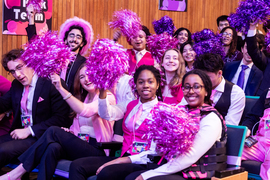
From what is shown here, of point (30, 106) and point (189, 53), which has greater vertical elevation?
point (189, 53)

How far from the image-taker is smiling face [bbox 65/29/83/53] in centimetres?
388

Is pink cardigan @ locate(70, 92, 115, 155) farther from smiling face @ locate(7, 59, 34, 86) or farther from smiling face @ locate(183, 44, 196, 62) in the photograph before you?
smiling face @ locate(183, 44, 196, 62)

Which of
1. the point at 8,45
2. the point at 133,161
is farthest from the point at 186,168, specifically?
the point at 8,45

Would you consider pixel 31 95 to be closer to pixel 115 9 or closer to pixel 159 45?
pixel 159 45

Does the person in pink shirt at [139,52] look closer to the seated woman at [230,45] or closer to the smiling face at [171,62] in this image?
the smiling face at [171,62]

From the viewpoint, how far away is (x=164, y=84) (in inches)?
124

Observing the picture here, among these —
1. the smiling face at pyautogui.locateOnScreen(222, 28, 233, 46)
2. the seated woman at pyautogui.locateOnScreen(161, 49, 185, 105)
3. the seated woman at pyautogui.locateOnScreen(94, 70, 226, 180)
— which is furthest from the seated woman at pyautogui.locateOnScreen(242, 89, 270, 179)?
the smiling face at pyautogui.locateOnScreen(222, 28, 233, 46)

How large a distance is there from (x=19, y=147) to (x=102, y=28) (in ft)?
10.7

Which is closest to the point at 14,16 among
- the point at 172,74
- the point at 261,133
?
the point at 172,74

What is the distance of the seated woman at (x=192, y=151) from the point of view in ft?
6.36

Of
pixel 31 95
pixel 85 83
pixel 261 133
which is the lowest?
pixel 261 133

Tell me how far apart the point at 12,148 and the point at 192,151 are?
5.37 ft

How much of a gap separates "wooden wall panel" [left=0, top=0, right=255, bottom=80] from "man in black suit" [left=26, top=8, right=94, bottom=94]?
140cm

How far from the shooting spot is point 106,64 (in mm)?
2256
